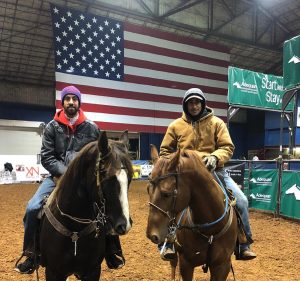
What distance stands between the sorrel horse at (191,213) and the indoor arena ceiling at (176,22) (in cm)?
1409

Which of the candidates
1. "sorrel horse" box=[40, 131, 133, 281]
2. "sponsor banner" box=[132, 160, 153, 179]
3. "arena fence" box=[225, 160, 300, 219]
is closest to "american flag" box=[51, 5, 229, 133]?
"arena fence" box=[225, 160, 300, 219]

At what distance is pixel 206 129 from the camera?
3.14m

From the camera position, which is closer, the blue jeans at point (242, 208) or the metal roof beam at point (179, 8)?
the blue jeans at point (242, 208)

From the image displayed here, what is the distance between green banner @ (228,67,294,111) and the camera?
9656 mm

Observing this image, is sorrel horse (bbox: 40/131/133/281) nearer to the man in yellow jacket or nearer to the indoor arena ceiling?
the man in yellow jacket

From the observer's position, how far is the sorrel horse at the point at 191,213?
7.39ft

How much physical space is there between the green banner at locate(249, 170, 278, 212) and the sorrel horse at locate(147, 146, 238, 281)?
626cm

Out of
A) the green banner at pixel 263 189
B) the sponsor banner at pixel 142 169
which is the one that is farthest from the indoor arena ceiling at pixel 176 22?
the green banner at pixel 263 189

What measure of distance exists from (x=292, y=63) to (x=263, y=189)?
3485 millimetres

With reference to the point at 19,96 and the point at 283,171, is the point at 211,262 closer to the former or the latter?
the point at 283,171

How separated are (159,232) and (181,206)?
263 mm

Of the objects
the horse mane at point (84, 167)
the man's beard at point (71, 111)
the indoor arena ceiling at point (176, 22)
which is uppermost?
the indoor arena ceiling at point (176, 22)

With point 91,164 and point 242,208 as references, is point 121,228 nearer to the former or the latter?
point 91,164

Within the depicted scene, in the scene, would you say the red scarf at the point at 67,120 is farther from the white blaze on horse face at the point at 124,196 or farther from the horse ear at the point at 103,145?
the white blaze on horse face at the point at 124,196
